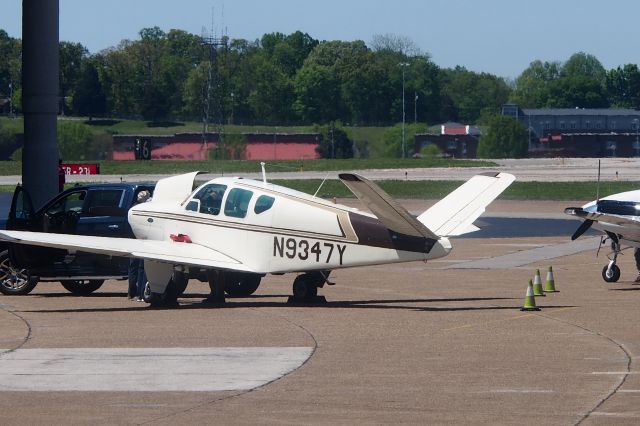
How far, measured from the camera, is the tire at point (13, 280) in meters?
21.7

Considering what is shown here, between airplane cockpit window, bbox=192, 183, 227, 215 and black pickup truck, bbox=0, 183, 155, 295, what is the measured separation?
2224 mm

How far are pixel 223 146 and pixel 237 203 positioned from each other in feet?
303

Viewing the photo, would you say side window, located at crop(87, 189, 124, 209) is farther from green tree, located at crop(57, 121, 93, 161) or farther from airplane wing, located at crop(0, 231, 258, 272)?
green tree, located at crop(57, 121, 93, 161)

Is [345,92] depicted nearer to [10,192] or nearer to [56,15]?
[10,192]

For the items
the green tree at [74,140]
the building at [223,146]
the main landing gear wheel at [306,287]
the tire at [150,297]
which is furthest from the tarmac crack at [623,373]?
the green tree at [74,140]

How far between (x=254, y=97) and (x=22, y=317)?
146 metres

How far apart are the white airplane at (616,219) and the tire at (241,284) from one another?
6.33 meters

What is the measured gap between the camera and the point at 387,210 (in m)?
17.8

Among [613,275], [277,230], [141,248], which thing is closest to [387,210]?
[277,230]

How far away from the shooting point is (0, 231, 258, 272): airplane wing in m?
18.4

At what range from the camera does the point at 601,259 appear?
98.7 feet

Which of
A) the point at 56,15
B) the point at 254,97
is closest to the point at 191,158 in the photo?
the point at 254,97

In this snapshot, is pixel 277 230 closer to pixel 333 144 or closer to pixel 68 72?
pixel 333 144

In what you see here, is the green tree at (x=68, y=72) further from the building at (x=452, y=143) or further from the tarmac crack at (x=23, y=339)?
the tarmac crack at (x=23, y=339)
